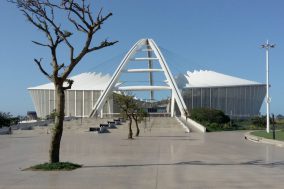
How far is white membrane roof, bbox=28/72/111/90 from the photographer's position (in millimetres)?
109188

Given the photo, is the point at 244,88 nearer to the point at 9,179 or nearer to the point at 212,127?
the point at 212,127

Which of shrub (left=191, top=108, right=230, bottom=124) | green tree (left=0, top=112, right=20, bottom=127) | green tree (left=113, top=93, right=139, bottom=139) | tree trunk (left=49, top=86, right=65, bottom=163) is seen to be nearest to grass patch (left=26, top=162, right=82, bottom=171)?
tree trunk (left=49, top=86, right=65, bottom=163)

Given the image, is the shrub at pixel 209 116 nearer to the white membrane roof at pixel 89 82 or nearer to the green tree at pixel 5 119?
the green tree at pixel 5 119

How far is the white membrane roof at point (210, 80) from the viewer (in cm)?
10431

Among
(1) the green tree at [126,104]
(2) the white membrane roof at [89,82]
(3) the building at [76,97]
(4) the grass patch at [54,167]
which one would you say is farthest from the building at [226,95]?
(4) the grass patch at [54,167]

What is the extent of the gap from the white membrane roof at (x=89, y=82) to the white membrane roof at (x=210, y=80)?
776 inches

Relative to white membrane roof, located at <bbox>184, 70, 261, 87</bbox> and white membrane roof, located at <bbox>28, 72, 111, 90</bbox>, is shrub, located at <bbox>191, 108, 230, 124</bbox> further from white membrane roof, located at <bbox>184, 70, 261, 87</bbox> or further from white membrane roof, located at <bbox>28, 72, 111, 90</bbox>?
white membrane roof, located at <bbox>28, 72, 111, 90</bbox>

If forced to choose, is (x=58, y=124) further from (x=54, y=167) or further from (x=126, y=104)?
(x=126, y=104)

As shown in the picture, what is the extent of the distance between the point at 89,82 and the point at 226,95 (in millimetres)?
33076

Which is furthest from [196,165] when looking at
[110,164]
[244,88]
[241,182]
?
[244,88]

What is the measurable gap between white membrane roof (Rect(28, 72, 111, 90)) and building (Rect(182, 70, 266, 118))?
64.9 feet

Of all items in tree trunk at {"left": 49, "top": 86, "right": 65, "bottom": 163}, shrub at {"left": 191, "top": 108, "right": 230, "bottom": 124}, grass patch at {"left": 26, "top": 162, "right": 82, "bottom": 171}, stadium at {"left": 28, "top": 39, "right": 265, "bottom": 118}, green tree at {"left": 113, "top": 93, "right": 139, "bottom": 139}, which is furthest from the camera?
stadium at {"left": 28, "top": 39, "right": 265, "bottom": 118}

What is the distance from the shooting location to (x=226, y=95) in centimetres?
10319

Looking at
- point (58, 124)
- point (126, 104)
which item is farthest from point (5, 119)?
point (58, 124)
